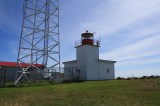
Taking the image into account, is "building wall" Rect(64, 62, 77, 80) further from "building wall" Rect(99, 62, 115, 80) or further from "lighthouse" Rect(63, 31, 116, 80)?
"building wall" Rect(99, 62, 115, 80)

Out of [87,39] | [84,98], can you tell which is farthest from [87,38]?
[84,98]

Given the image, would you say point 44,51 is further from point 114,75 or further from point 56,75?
point 114,75

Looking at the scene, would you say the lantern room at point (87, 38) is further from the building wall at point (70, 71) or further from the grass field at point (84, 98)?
the grass field at point (84, 98)

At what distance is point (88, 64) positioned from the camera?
35.8 meters

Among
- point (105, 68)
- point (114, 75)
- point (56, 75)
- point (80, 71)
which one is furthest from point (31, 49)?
point (114, 75)

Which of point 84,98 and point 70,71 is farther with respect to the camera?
point 70,71

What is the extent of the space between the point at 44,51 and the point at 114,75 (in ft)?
45.9

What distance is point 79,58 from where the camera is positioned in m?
37.3

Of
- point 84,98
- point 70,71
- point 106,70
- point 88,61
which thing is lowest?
point 84,98

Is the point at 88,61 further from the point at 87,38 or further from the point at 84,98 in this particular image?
the point at 84,98

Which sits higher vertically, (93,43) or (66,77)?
(93,43)

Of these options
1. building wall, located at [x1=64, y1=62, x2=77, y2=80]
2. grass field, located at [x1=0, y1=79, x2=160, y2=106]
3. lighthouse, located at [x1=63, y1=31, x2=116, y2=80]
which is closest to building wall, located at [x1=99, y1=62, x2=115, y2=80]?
lighthouse, located at [x1=63, y1=31, x2=116, y2=80]

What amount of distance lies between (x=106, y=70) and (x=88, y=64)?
416 cm

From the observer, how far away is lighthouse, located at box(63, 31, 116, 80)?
118 ft
